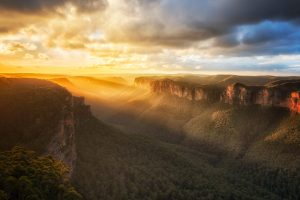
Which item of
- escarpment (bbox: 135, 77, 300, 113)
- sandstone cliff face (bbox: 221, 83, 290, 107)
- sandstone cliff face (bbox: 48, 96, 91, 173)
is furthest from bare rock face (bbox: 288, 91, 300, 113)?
sandstone cliff face (bbox: 48, 96, 91, 173)

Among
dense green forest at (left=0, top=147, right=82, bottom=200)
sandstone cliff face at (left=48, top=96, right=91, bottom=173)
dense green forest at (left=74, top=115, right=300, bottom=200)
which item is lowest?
dense green forest at (left=74, top=115, right=300, bottom=200)

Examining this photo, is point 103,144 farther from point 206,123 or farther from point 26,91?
point 206,123

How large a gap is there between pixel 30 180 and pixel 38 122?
37.1 m

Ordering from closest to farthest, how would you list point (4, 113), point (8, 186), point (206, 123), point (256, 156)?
point (8, 186), point (4, 113), point (256, 156), point (206, 123)

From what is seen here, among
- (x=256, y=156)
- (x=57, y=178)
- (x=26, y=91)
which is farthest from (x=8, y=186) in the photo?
(x=256, y=156)

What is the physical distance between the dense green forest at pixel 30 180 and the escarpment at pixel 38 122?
23.3m

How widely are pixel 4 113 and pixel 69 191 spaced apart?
4206 centimetres

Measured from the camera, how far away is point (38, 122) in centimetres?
6688

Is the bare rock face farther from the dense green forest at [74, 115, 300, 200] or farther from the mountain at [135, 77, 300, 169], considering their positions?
the dense green forest at [74, 115, 300, 200]

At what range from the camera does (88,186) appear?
7019cm

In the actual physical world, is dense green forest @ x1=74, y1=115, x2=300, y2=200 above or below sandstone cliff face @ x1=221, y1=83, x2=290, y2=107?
below

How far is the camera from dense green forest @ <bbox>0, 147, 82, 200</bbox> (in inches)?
1202

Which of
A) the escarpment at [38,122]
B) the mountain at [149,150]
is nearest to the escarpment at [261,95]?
the mountain at [149,150]

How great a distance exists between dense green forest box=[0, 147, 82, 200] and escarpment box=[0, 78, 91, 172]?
76.5ft
